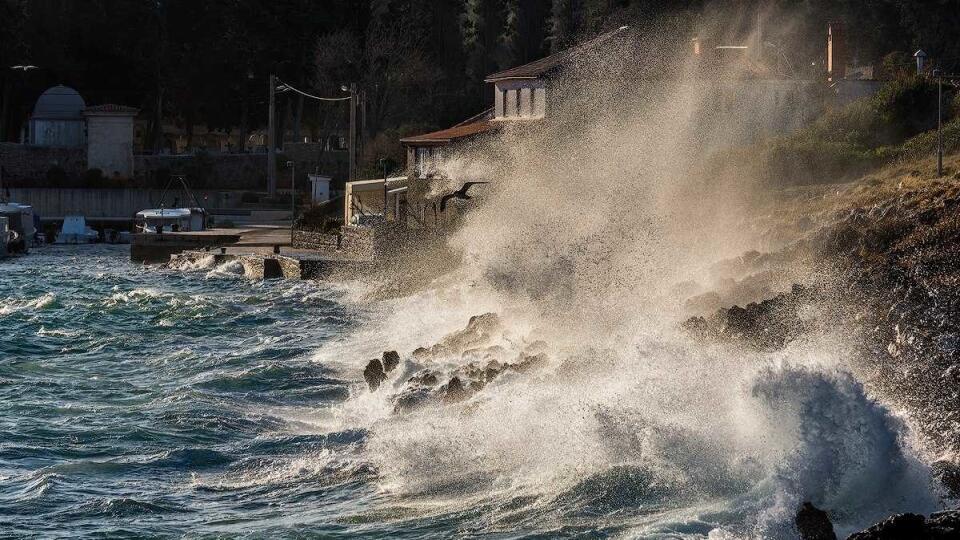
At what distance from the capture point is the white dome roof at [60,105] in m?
97.2

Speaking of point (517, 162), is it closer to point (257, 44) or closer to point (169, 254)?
point (169, 254)

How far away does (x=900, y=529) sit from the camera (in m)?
13.9

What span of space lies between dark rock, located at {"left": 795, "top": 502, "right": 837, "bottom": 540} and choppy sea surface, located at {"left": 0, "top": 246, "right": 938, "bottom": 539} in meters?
0.26

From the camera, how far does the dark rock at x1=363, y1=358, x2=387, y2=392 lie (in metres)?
28.4

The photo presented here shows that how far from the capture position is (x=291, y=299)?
47344 millimetres

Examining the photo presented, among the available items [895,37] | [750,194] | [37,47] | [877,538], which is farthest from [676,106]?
[37,47]

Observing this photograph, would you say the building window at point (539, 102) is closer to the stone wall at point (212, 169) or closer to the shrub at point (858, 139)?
the shrub at point (858, 139)

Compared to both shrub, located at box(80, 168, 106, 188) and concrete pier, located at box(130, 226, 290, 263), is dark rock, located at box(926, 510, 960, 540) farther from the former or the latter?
shrub, located at box(80, 168, 106, 188)

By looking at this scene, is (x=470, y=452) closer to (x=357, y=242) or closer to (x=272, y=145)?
(x=357, y=242)

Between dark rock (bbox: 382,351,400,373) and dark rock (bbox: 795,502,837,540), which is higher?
dark rock (bbox: 795,502,837,540)

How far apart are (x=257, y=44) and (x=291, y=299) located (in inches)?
2048

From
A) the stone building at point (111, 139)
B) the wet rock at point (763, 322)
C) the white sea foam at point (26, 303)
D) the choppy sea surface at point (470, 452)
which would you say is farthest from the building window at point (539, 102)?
the stone building at point (111, 139)

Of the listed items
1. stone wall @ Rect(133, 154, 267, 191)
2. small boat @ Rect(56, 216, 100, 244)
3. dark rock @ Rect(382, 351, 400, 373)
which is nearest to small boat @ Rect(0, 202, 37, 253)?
small boat @ Rect(56, 216, 100, 244)

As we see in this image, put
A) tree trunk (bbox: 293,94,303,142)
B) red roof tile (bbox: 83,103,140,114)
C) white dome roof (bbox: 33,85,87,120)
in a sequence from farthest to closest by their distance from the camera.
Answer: tree trunk (bbox: 293,94,303,142)
white dome roof (bbox: 33,85,87,120)
red roof tile (bbox: 83,103,140,114)
